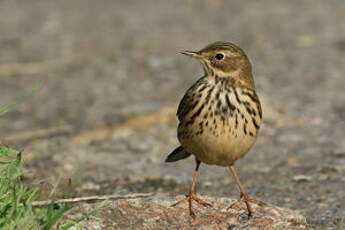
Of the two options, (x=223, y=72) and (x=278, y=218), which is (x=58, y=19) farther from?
(x=278, y=218)

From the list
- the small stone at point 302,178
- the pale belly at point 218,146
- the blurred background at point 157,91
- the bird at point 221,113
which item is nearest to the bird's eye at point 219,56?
the bird at point 221,113

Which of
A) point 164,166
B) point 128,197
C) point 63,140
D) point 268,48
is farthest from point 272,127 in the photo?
point 128,197

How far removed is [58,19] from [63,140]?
199 inches

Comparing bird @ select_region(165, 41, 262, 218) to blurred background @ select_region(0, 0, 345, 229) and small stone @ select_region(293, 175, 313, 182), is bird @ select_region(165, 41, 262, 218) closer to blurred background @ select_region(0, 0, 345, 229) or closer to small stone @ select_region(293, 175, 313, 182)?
blurred background @ select_region(0, 0, 345, 229)

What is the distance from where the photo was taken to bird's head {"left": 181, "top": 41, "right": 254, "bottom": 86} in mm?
5453

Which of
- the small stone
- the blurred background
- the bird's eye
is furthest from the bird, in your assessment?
the small stone

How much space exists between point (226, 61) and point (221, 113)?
1.65ft

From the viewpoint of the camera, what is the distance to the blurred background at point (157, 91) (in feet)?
22.8

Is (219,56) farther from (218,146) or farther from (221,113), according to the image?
(218,146)

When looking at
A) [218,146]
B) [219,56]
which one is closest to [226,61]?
[219,56]

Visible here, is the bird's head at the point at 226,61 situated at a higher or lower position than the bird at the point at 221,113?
higher

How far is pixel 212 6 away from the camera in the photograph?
1367cm

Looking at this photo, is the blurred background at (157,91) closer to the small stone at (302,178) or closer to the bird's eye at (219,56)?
the small stone at (302,178)

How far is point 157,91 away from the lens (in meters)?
10.1
